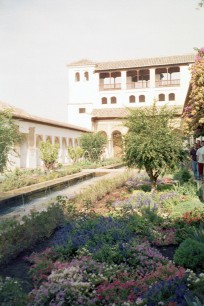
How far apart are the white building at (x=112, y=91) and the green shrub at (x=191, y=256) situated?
38.6 m

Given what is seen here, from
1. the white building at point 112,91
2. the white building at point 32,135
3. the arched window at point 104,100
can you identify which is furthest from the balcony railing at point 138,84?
the white building at point 32,135

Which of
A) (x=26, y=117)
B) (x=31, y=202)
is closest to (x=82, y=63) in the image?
(x=26, y=117)

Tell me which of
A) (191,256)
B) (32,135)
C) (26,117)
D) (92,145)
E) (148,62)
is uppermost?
(148,62)

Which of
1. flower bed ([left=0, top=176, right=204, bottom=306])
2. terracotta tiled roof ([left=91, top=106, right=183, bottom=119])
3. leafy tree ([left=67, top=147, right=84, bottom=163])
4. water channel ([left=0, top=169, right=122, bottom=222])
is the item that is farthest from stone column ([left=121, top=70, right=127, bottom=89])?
flower bed ([left=0, top=176, right=204, bottom=306])

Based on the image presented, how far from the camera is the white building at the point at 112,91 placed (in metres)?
43.6

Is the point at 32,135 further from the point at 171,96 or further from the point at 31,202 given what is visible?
the point at 171,96

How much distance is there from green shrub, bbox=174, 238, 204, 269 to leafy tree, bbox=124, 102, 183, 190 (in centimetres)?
585

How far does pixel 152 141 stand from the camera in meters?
10.7

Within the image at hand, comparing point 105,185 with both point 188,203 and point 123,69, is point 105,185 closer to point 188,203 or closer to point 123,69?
point 188,203

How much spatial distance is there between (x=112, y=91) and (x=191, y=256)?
41.4m

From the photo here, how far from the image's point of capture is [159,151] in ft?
35.6

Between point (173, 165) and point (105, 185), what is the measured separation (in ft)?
7.93

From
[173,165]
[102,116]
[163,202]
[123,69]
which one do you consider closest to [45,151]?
[173,165]

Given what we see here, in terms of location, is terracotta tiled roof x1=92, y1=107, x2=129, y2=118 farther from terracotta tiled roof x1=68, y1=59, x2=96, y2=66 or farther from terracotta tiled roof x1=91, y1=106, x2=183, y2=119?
terracotta tiled roof x1=68, y1=59, x2=96, y2=66
